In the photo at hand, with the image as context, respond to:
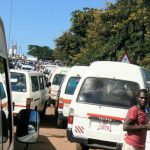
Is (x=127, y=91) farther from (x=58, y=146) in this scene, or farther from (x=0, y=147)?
(x=0, y=147)

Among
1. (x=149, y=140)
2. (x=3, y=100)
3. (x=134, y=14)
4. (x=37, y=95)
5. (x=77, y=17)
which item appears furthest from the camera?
(x=77, y=17)

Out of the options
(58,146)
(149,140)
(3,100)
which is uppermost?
(3,100)

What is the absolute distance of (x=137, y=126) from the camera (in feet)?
24.5

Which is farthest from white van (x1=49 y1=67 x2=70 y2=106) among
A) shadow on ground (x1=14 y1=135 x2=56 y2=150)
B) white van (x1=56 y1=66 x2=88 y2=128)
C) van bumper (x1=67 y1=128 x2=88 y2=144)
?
van bumper (x1=67 y1=128 x2=88 y2=144)

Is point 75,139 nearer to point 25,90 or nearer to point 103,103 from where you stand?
point 103,103

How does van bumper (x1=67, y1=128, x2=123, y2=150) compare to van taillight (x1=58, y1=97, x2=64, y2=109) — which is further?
van taillight (x1=58, y1=97, x2=64, y2=109)

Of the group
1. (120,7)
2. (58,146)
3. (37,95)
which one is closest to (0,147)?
(58,146)

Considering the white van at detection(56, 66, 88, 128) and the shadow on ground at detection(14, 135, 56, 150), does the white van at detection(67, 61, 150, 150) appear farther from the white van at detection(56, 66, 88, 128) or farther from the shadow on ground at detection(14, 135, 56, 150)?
the white van at detection(56, 66, 88, 128)

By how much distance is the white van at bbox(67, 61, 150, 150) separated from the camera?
11.3 m

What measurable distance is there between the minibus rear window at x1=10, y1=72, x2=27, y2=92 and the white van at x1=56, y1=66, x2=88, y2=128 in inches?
62.4

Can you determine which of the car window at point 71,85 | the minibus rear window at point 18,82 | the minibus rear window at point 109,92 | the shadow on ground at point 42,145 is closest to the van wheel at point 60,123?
the car window at point 71,85

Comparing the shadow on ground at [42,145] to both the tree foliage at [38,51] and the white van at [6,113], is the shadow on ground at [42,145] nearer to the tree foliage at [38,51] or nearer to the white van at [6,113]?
the white van at [6,113]

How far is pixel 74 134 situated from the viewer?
449 inches

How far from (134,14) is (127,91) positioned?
1668 centimetres
